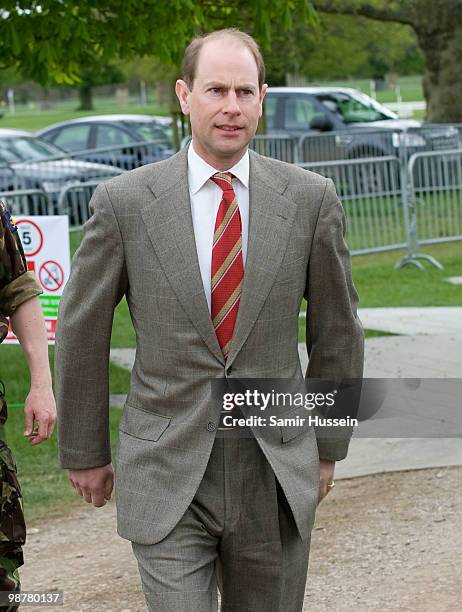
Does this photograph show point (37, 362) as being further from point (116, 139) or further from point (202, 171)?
point (116, 139)

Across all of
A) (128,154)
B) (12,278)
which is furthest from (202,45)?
(128,154)

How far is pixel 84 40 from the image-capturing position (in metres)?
9.43

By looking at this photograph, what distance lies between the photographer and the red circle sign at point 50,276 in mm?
8148

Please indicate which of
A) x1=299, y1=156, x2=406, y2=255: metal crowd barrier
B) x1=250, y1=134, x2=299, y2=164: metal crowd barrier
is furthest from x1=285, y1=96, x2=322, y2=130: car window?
x1=299, y1=156, x2=406, y2=255: metal crowd barrier

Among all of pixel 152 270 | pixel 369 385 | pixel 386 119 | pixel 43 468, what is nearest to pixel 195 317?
pixel 152 270

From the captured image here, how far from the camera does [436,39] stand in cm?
2573

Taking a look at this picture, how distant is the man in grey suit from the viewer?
139 inches

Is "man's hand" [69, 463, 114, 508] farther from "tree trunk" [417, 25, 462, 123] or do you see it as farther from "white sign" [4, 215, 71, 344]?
"tree trunk" [417, 25, 462, 123]

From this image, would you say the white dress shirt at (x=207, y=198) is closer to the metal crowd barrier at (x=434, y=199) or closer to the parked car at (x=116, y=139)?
the metal crowd barrier at (x=434, y=199)

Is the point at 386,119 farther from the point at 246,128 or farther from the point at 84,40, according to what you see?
the point at 246,128

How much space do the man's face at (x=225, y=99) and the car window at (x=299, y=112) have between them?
67.7ft

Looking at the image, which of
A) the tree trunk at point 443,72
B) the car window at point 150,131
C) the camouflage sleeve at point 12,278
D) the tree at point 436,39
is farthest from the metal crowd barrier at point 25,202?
the tree trunk at point 443,72

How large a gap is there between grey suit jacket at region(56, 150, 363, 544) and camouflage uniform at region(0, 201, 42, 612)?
19cm

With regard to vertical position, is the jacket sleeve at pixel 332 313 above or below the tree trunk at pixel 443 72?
above
